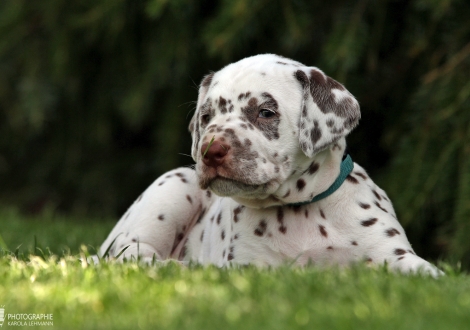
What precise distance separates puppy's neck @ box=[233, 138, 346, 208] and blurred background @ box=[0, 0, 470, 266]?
201 cm

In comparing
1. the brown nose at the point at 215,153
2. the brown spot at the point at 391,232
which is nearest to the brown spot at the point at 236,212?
the brown nose at the point at 215,153

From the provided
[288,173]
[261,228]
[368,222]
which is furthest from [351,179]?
[261,228]

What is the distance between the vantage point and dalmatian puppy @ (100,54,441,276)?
169 inches

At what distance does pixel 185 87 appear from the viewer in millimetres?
8625

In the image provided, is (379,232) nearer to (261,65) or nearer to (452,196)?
(261,65)

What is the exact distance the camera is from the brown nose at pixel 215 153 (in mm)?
4191

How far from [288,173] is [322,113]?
419 millimetres

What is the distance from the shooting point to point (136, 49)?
8.79m

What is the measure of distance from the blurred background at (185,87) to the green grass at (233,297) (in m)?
2.85

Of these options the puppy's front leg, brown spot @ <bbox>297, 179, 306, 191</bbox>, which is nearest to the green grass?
brown spot @ <bbox>297, 179, 306, 191</bbox>

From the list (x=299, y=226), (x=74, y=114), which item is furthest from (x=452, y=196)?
(x=74, y=114)

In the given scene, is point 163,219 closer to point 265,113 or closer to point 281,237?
point 281,237

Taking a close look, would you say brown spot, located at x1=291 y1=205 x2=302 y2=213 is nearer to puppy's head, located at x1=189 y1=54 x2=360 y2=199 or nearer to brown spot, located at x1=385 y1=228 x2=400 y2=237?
puppy's head, located at x1=189 y1=54 x2=360 y2=199

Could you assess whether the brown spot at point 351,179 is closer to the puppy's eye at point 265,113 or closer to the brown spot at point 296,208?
the brown spot at point 296,208
